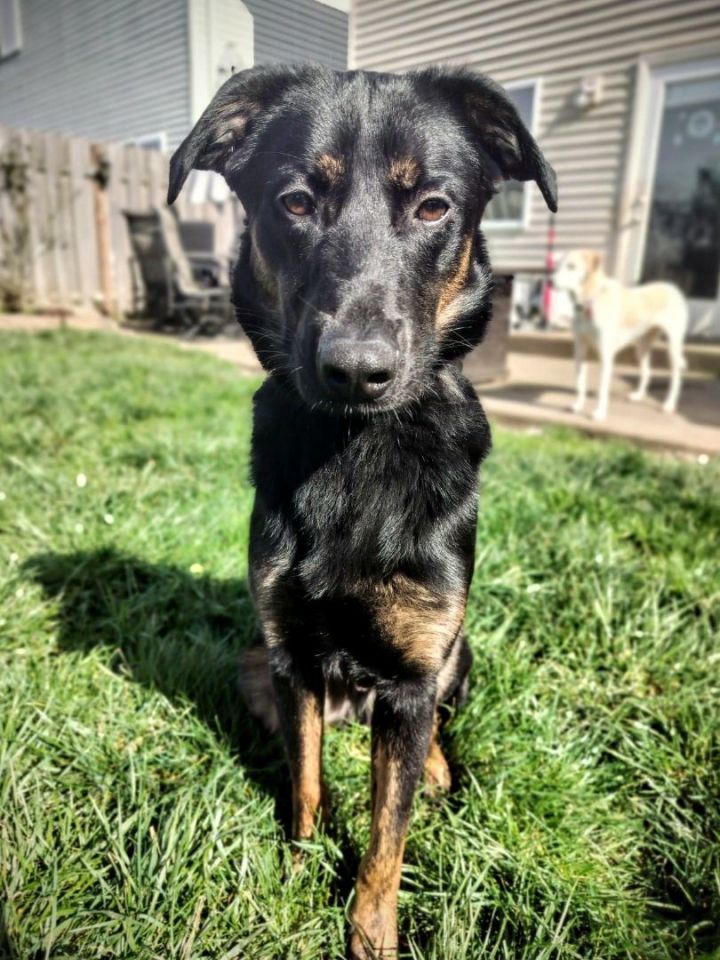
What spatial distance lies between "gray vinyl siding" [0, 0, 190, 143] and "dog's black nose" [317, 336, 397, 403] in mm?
752

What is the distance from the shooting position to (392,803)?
55.2 inches

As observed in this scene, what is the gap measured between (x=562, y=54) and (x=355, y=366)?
4144mm

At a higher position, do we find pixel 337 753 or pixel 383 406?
pixel 383 406

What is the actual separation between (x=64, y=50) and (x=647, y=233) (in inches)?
300

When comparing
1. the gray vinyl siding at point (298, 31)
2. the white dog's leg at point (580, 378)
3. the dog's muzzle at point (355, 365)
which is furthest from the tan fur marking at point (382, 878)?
the white dog's leg at point (580, 378)

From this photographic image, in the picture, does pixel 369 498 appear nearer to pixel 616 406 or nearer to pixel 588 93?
pixel 616 406

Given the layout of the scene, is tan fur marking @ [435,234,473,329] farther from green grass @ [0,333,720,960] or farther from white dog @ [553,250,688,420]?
white dog @ [553,250,688,420]

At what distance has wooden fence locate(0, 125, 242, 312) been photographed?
955 cm

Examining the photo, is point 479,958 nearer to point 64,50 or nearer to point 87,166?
point 64,50

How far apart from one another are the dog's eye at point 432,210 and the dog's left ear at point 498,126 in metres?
0.22

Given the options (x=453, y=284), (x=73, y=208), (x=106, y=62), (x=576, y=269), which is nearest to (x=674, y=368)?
(x=576, y=269)

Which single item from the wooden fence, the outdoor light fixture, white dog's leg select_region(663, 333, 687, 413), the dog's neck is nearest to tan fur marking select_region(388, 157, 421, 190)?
the dog's neck

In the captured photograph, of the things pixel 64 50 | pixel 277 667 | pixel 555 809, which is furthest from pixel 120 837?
pixel 64 50

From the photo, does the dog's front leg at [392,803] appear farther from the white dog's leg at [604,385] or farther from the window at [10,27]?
the white dog's leg at [604,385]
